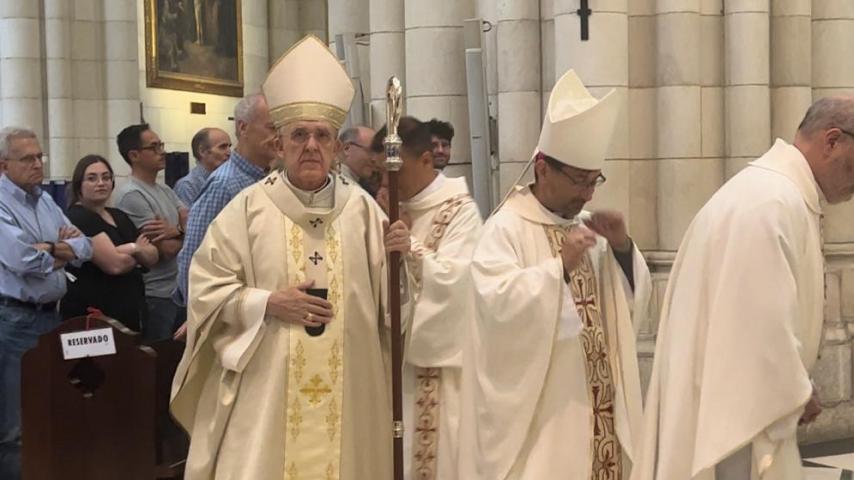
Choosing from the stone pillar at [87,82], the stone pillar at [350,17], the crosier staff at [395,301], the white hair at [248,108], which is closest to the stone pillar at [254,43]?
the stone pillar at [87,82]

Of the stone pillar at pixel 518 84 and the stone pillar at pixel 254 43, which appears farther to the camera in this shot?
the stone pillar at pixel 254 43

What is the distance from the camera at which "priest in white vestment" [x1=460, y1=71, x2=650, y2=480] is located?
4410mm

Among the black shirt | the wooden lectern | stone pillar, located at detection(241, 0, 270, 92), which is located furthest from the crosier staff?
stone pillar, located at detection(241, 0, 270, 92)

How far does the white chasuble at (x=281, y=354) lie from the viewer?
14.5ft

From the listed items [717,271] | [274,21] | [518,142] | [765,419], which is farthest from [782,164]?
[274,21]

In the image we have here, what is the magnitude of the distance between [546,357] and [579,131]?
0.77 metres

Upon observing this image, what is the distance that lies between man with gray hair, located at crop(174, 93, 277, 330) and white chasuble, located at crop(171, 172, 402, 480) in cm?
88

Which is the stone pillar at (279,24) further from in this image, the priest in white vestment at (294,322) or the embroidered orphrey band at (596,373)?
the embroidered orphrey band at (596,373)

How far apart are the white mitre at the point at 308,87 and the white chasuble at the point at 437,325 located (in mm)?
719

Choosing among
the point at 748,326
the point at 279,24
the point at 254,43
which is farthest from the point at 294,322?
the point at 279,24

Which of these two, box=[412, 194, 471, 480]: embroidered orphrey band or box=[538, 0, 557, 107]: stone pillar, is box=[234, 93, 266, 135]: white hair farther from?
box=[538, 0, 557, 107]: stone pillar

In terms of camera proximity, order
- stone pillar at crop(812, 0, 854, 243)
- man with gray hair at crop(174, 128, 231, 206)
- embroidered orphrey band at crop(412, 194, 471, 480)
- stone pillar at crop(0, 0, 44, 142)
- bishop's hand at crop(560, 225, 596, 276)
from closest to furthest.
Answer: bishop's hand at crop(560, 225, 596, 276) → embroidered orphrey band at crop(412, 194, 471, 480) → stone pillar at crop(812, 0, 854, 243) → man with gray hair at crop(174, 128, 231, 206) → stone pillar at crop(0, 0, 44, 142)

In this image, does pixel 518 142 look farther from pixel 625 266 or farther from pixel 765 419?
pixel 765 419

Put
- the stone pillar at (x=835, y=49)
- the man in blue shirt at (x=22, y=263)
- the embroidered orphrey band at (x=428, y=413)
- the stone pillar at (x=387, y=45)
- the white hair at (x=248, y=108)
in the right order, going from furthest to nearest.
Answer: the stone pillar at (x=387, y=45), the stone pillar at (x=835, y=49), the man in blue shirt at (x=22, y=263), the white hair at (x=248, y=108), the embroidered orphrey band at (x=428, y=413)
